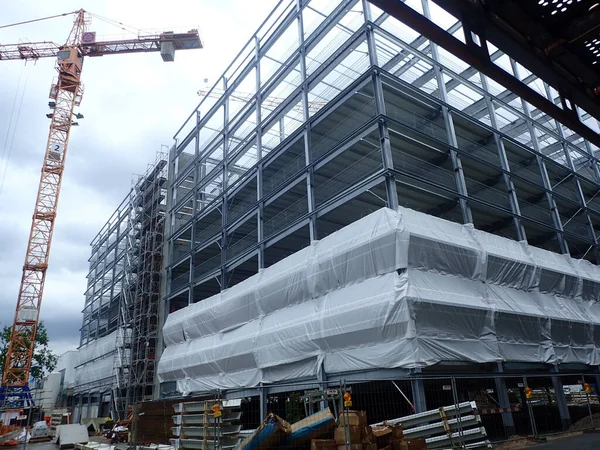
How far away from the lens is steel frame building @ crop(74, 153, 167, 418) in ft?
110

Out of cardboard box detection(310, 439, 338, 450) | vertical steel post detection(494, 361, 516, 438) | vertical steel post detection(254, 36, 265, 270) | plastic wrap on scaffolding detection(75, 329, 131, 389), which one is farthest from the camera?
plastic wrap on scaffolding detection(75, 329, 131, 389)

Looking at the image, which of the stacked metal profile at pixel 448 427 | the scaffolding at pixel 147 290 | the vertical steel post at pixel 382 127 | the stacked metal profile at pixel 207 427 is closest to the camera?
the stacked metal profile at pixel 448 427

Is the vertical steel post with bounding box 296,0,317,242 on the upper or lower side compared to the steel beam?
upper

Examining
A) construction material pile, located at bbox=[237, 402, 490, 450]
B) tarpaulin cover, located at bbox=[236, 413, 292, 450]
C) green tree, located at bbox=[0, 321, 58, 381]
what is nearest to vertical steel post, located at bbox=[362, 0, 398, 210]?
construction material pile, located at bbox=[237, 402, 490, 450]

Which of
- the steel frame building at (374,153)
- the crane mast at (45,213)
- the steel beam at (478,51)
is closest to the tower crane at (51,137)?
the crane mast at (45,213)

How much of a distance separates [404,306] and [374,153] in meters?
8.36

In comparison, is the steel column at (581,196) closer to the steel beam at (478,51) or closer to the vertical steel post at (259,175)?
the vertical steel post at (259,175)

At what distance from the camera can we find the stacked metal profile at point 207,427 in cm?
1070

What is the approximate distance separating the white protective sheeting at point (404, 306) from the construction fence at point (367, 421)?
1.14 m

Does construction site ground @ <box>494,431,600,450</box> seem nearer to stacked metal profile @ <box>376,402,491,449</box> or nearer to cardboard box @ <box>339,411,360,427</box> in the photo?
stacked metal profile @ <box>376,402,491,449</box>

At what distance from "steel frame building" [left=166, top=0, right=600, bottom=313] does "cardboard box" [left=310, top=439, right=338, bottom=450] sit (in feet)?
28.4

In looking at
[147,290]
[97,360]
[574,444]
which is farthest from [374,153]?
[97,360]

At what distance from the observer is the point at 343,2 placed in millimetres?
19484

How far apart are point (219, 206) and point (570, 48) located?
24.9m
